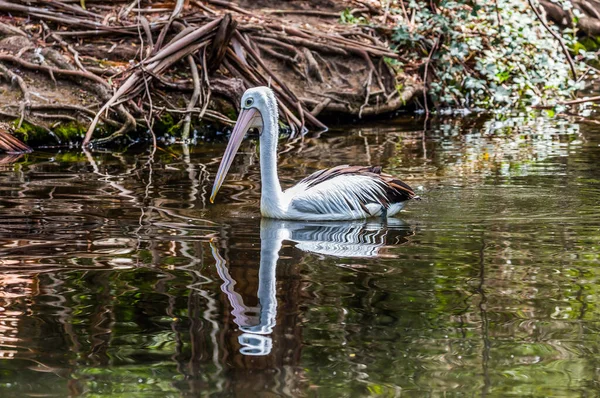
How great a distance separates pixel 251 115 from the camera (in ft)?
26.3

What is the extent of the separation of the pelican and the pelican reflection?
3.7 inches

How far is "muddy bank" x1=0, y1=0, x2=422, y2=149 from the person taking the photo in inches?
504

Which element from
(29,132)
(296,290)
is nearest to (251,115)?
(296,290)

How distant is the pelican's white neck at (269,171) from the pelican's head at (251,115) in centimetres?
1

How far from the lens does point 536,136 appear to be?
1252 cm

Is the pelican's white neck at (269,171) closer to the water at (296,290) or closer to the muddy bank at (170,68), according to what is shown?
the water at (296,290)

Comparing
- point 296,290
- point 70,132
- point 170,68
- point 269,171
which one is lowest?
point 296,290

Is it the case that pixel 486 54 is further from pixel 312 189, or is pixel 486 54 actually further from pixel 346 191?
pixel 312 189

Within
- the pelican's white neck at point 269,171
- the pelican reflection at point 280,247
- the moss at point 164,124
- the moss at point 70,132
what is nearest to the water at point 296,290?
the pelican reflection at point 280,247

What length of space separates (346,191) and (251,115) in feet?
3.22

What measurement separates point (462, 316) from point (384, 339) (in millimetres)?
557

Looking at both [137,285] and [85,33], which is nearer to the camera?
[137,285]

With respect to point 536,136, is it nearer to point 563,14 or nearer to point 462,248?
point 462,248

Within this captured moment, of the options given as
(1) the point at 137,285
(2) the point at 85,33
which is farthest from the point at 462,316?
(2) the point at 85,33
